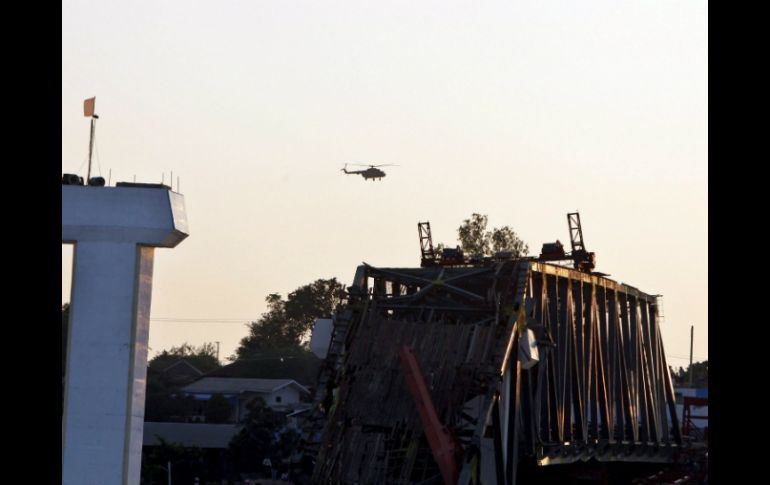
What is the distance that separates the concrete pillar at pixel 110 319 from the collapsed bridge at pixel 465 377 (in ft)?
16.9

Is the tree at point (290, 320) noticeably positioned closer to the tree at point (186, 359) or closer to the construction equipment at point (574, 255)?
the tree at point (186, 359)

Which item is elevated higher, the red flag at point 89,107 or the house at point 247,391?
the red flag at point 89,107

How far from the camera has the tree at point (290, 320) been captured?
12750cm

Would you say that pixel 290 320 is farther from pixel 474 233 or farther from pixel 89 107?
pixel 89 107

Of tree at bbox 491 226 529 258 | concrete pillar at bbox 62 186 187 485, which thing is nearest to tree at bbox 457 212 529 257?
tree at bbox 491 226 529 258

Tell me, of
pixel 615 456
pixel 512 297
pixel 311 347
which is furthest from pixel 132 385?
pixel 615 456

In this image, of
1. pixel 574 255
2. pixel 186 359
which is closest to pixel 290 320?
pixel 186 359

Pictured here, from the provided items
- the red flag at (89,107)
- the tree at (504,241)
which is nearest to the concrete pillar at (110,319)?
the red flag at (89,107)

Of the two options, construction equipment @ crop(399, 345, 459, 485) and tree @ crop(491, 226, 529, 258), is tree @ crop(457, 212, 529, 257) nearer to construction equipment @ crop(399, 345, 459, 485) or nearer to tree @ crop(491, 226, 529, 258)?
tree @ crop(491, 226, 529, 258)

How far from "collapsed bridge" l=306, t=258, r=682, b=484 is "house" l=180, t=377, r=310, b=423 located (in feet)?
206

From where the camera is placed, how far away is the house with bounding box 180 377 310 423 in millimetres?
106375

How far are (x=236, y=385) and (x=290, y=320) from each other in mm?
25136

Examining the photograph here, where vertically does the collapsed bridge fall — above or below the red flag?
below
